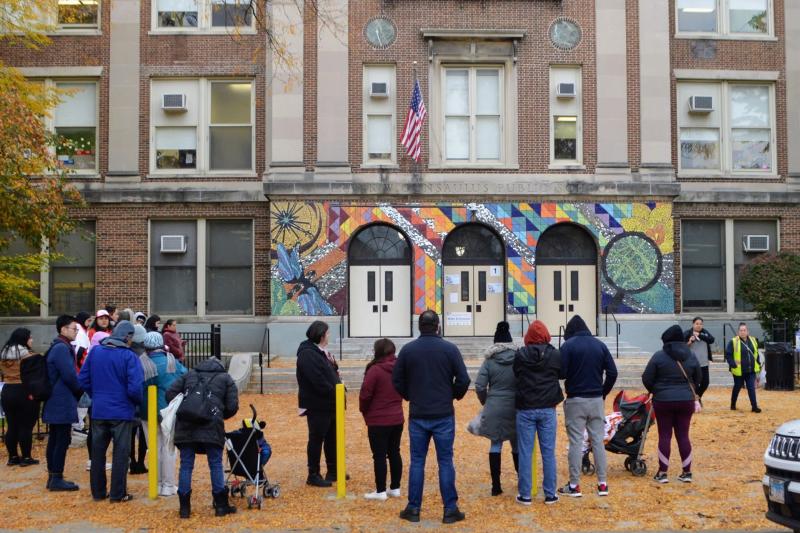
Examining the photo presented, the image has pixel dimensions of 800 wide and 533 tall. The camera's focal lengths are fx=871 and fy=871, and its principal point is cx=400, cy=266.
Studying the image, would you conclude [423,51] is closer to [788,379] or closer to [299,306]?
[299,306]

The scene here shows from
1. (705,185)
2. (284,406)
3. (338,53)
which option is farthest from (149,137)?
(705,185)

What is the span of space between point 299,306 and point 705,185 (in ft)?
42.0

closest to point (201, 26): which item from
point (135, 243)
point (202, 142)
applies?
point (202, 142)

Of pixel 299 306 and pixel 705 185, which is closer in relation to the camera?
pixel 299 306

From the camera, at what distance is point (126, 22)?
25.9 metres

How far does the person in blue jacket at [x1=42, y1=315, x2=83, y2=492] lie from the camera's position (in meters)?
10.4

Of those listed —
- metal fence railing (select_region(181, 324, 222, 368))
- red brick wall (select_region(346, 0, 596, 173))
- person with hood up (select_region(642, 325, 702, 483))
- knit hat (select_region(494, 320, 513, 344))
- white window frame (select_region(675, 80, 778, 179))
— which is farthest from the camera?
white window frame (select_region(675, 80, 778, 179))

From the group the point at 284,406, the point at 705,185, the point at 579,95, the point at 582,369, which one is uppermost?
the point at 579,95

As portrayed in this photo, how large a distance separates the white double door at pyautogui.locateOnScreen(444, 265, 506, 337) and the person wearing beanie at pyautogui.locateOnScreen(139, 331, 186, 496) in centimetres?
1481

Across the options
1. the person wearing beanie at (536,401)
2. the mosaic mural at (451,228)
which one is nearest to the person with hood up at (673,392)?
the person wearing beanie at (536,401)

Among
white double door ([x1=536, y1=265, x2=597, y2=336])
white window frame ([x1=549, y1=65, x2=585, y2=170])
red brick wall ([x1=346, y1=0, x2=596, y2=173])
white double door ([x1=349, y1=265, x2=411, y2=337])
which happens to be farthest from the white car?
white window frame ([x1=549, y1=65, x2=585, y2=170])

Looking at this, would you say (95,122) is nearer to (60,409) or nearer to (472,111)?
(472,111)

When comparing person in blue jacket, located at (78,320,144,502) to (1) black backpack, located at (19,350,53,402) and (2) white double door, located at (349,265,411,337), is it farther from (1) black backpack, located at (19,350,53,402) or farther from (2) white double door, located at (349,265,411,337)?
(2) white double door, located at (349,265,411,337)

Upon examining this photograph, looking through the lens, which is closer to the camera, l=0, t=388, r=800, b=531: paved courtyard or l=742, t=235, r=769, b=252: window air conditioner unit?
l=0, t=388, r=800, b=531: paved courtyard
